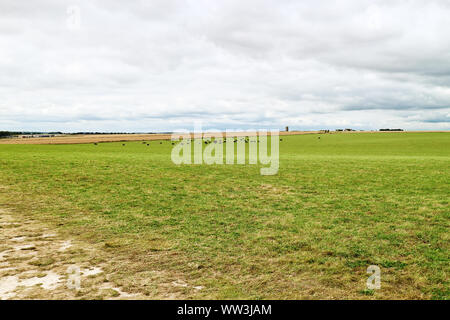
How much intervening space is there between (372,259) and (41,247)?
407 inches

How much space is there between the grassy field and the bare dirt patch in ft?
1.70

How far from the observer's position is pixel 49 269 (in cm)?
861

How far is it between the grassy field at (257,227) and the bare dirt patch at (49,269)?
519 mm

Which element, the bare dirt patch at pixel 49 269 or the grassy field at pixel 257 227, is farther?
the grassy field at pixel 257 227

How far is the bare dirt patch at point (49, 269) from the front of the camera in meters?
7.23

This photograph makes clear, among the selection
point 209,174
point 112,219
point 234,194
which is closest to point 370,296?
point 112,219

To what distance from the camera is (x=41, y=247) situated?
1045cm

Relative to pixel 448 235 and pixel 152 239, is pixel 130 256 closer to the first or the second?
pixel 152 239

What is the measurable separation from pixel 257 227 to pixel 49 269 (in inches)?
289

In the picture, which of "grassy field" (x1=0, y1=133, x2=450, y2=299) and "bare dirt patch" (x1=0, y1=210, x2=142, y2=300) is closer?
"bare dirt patch" (x1=0, y1=210, x2=142, y2=300)

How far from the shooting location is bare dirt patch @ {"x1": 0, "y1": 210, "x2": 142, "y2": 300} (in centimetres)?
723

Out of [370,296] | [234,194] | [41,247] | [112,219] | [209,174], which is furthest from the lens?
[209,174]
